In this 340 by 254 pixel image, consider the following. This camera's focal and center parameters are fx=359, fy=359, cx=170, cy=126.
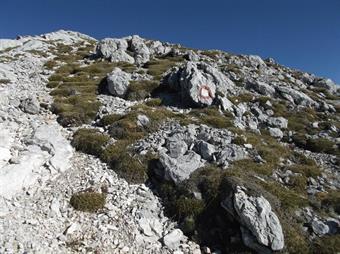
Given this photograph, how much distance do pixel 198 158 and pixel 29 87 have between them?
59.6ft

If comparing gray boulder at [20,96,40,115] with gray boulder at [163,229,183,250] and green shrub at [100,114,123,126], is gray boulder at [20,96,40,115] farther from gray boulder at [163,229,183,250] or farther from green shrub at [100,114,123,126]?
gray boulder at [163,229,183,250]

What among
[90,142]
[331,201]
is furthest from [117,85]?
[331,201]

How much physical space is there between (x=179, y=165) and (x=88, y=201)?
4.32 meters

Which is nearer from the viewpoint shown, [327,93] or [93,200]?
[93,200]

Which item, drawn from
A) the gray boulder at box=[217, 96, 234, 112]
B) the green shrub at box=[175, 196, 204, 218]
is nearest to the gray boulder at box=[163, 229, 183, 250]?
the green shrub at box=[175, 196, 204, 218]

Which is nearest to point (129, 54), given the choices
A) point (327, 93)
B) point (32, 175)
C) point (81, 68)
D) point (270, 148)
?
point (81, 68)

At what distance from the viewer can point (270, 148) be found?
20.5 metres

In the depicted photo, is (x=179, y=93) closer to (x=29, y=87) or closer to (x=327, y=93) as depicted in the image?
(x=29, y=87)

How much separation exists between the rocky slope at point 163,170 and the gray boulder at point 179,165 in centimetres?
5

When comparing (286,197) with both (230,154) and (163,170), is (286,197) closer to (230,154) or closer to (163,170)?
(230,154)

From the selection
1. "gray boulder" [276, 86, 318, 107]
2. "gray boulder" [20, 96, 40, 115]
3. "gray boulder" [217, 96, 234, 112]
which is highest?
"gray boulder" [276, 86, 318, 107]

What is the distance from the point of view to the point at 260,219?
1248 centimetres

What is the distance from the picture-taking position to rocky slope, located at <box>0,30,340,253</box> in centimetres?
1280

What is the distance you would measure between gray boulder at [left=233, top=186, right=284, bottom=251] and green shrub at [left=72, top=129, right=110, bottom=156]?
8271 millimetres
